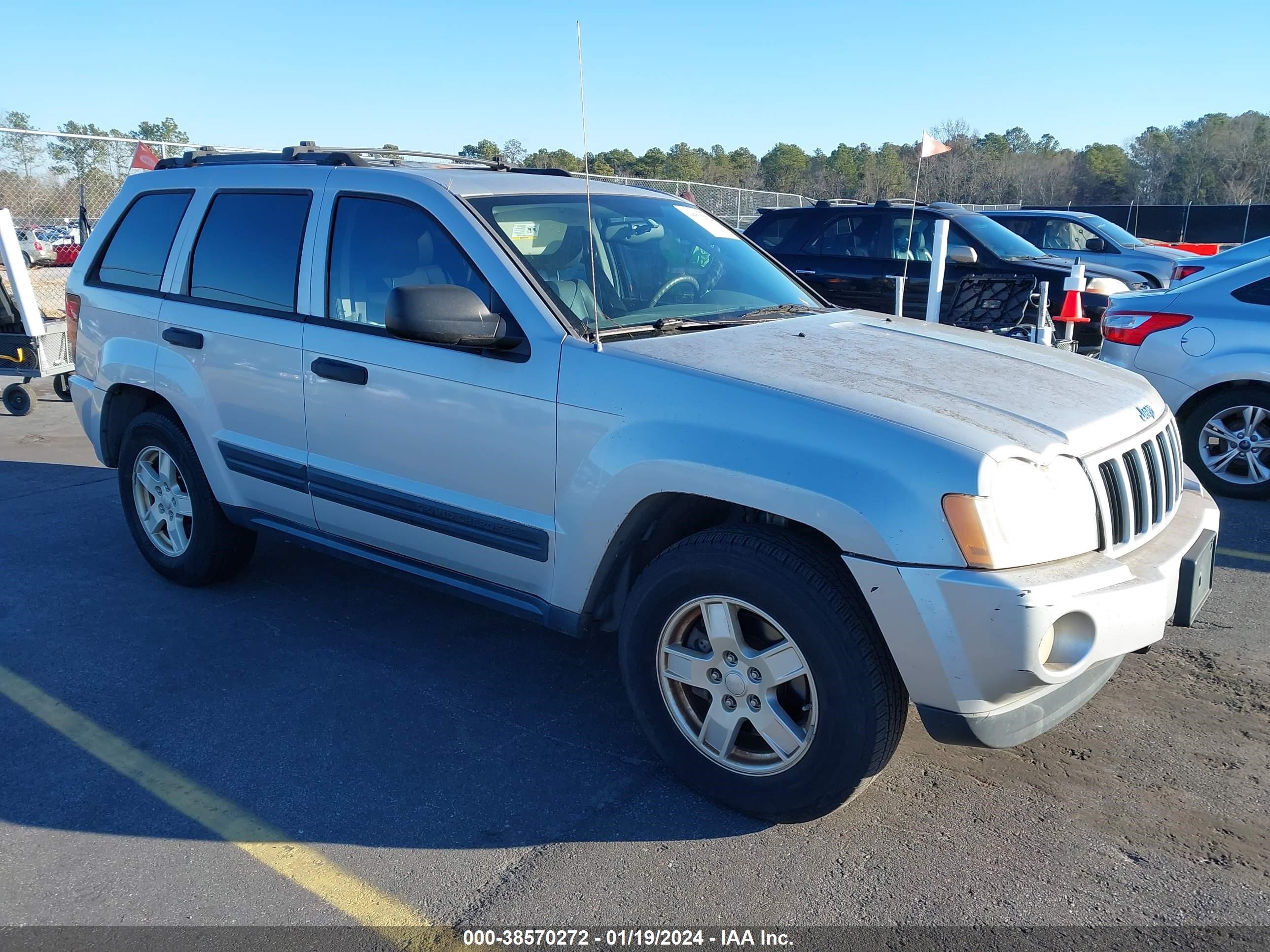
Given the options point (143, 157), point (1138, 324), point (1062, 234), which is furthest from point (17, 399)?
point (1062, 234)

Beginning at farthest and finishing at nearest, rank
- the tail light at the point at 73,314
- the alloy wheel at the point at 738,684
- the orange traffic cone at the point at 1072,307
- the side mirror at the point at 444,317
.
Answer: the orange traffic cone at the point at 1072,307 → the tail light at the point at 73,314 → the side mirror at the point at 444,317 → the alloy wheel at the point at 738,684

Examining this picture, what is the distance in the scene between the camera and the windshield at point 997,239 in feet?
37.6

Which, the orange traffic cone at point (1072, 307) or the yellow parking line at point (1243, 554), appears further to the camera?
the orange traffic cone at point (1072, 307)

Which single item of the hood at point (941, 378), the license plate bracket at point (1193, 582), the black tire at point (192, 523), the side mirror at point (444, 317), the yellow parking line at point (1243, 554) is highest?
the side mirror at point (444, 317)

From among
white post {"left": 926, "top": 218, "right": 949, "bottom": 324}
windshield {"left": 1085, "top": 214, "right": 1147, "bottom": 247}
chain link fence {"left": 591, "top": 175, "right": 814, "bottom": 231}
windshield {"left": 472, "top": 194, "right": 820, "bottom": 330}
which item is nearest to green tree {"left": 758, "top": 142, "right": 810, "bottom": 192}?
chain link fence {"left": 591, "top": 175, "right": 814, "bottom": 231}

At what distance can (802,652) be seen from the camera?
2.92 metres

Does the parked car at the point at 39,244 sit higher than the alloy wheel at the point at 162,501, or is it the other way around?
the parked car at the point at 39,244

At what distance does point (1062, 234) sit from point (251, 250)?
13653 mm

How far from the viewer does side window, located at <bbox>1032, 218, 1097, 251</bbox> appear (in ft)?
49.9

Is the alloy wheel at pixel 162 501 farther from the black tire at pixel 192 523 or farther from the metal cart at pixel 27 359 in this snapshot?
the metal cart at pixel 27 359

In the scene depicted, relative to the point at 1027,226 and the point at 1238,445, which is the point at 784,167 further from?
the point at 1238,445

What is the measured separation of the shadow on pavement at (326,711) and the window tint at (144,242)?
59.0 inches

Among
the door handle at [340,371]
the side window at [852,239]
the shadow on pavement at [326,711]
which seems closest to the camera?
the shadow on pavement at [326,711]

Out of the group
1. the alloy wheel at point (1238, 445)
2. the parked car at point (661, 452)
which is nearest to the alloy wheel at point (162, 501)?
the parked car at point (661, 452)
